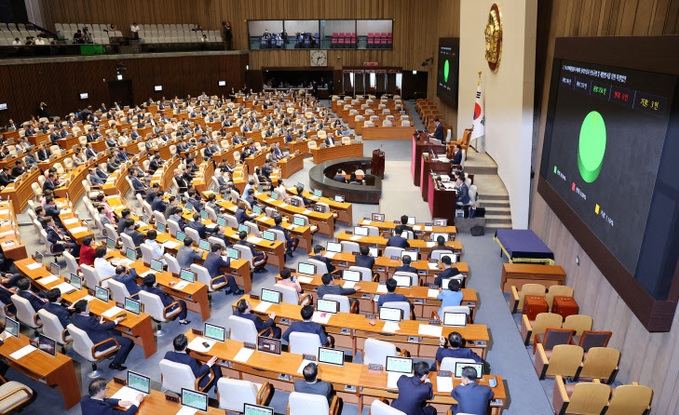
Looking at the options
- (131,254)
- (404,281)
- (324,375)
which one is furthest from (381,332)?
(131,254)

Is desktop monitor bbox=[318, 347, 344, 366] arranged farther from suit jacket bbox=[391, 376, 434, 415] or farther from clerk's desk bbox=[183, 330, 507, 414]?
suit jacket bbox=[391, 376, 434, 415]

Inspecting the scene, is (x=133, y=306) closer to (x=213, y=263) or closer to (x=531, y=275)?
(x=213, y=263)

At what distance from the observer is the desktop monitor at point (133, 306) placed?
26.7ft

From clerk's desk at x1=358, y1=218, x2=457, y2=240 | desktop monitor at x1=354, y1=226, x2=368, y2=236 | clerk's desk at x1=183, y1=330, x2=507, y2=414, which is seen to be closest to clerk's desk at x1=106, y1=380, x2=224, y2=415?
clerk's desk at x1=183, y1=330, x2=507, y2=414

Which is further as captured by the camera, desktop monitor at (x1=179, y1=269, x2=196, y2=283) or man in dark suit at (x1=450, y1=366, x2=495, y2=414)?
desktop monitor at (x1=179, y1=269, x2=196, y2=283)

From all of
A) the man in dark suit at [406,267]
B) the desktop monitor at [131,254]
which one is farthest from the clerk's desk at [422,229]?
the desktop monitor at [131,254]

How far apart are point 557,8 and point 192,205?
10379 millimetres

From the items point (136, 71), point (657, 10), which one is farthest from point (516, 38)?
point (136, 71)

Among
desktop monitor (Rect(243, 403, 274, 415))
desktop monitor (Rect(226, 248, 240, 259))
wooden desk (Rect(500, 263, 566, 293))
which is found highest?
desktop monitor (Rect(243, 403, 274, 415))

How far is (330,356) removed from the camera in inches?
264

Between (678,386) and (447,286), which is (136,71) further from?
(678,386)

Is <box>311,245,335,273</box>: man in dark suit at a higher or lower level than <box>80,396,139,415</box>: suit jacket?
lower

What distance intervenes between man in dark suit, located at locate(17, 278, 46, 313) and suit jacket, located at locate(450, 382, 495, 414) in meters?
7.12

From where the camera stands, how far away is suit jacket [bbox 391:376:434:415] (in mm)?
5730
